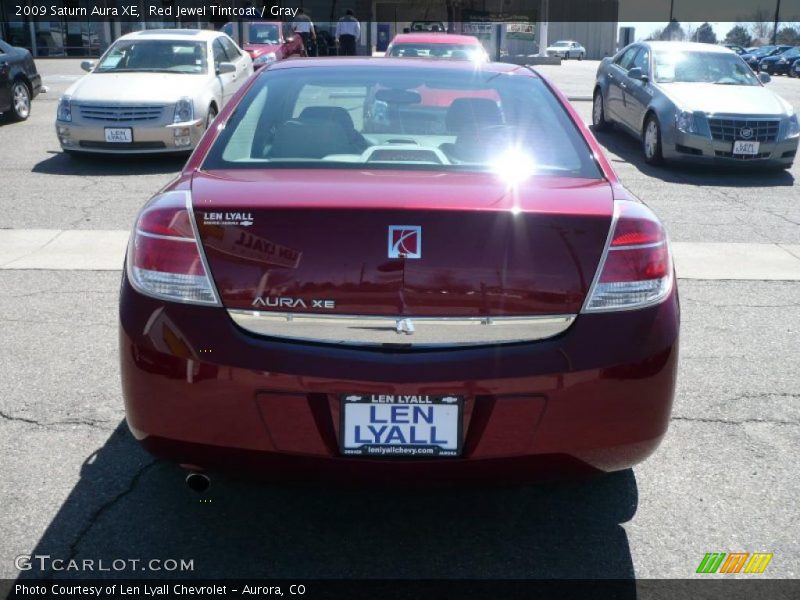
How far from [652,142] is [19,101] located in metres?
9.57

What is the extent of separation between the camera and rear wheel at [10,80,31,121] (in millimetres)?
13988

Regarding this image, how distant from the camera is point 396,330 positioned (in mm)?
2613

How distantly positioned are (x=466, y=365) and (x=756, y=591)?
1.19 m

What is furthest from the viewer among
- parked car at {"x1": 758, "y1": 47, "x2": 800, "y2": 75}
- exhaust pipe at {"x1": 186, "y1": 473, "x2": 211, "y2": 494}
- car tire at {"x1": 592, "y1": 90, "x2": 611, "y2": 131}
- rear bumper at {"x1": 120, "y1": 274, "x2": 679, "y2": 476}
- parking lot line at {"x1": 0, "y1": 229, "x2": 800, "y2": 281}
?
parked car at {"x1": 758, "y1": 47, "x2": 800, "y2": 75}

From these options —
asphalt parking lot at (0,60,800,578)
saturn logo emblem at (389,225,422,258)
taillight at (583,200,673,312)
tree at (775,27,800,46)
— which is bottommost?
tree at (775,27,800,46)

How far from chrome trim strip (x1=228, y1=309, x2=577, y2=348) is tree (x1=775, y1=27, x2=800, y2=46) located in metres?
84.5

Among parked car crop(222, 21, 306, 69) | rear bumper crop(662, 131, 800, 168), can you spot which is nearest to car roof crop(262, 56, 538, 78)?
rear bumper crop(662, 131, 800, 168)

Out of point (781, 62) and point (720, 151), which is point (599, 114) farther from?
point (781, 62)

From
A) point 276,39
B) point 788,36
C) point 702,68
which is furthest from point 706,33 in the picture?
point 702,68

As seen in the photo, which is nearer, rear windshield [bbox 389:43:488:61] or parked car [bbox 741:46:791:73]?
rear windshield [bbox 389:43:488:61]

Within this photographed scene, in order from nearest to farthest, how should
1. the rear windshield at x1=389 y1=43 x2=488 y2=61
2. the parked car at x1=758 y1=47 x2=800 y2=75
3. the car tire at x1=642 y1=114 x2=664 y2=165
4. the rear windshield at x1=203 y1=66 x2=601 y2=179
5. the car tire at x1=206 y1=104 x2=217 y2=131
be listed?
the rear windshield at x1=203 y1=66 x2=601 y2=179
the car tire at x1=206 y1=104 x2=217 y2=131
the car tire at x1=642 y1=114 x2=664 y2=165
the rear windshield at x1=389 y1=43 x2=488 y2=61
the parked car at x1=758 y1=47 x2=800 y2=75

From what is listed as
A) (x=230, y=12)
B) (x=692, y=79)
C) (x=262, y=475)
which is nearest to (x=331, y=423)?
(x=262, y=475)

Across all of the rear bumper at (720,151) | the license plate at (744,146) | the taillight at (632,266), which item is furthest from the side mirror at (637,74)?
the taillight at (632,266)

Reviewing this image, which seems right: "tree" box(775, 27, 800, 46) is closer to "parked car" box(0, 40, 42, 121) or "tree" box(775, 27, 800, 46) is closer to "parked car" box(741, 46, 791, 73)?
"parked car" box(741, 46, 791, 73)
